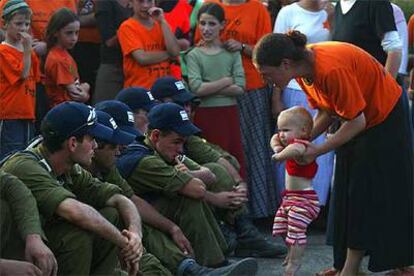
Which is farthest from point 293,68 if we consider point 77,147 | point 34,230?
point 34,230

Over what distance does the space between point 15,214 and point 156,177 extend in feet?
4.67

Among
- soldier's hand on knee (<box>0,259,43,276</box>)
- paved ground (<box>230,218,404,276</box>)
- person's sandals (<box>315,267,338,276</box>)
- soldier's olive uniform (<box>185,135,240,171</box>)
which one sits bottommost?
paved ground (<box>230,218,404,276</box>)

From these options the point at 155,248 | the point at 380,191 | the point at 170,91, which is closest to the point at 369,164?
the point at 380,191

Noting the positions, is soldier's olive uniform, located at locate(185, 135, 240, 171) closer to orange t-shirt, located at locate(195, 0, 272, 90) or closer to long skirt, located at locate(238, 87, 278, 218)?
long skirt, located at locate(238, 87, 278, 218)

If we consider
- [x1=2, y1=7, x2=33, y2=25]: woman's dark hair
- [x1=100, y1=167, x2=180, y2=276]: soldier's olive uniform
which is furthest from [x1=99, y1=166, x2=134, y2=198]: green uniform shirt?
[x1=2, y1=7, x2=33, y2=25]: woman's dark hair

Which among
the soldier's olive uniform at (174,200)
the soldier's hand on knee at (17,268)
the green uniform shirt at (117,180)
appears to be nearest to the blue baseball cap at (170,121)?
the soldier's olive uniform at (174,200)

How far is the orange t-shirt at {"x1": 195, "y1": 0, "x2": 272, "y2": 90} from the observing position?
7473 millimetres

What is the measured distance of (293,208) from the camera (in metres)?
5.67

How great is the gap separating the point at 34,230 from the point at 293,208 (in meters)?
1.95

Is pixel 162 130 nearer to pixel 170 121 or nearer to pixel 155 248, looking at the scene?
pixel 170 121

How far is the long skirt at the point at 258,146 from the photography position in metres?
7.45

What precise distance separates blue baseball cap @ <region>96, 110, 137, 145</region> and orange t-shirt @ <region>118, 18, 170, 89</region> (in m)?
2.18

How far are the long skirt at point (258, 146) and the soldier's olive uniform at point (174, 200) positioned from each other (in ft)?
5.95

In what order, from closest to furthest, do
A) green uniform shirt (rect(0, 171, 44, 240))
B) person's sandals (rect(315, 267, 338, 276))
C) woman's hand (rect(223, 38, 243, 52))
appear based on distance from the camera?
green uniform shirt (rect(0, 171, 44, 240)), person's sandals (rect(315, 267, 338, 276)), woman's hand (rect(223, 38, 243, 52))
